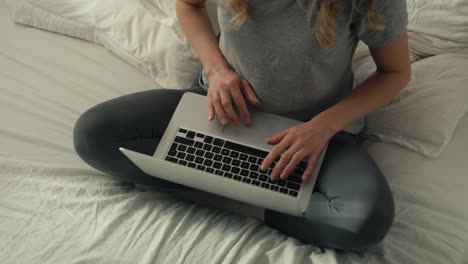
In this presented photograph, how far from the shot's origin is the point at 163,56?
1.05m

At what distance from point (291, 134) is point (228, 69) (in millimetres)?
184

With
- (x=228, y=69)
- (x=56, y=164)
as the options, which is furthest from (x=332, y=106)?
(x=56, y=164)

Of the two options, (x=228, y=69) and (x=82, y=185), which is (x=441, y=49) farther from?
(x=82, y=185)

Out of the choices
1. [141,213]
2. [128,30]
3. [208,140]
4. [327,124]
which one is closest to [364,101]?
[327,124]

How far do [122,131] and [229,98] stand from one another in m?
0.23

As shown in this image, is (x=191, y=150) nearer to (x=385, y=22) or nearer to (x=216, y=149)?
(x=216, y=149)

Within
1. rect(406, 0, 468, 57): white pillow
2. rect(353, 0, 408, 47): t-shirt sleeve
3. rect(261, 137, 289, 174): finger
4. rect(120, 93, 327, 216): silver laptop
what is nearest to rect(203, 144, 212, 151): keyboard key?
rect(120, 93, 327, 216): silver laptop

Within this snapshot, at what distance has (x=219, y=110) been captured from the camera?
0.81 meters

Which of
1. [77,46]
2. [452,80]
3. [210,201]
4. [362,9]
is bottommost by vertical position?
[210,201]

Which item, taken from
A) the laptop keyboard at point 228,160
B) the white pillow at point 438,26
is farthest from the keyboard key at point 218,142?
the white pillow at point 438,26

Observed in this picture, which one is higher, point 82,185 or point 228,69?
point 228,69

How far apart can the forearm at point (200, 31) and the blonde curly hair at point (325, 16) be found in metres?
0.15

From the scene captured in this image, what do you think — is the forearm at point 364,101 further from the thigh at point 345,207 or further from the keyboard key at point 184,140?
the keyboard key at point 184,140

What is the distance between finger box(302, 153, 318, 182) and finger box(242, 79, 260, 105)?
141 millimetres
